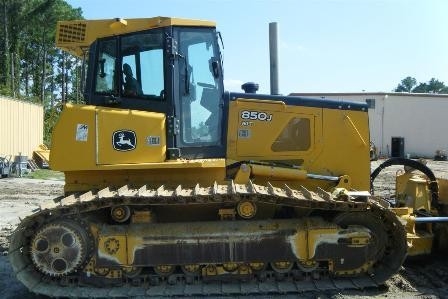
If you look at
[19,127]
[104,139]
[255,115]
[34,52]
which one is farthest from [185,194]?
[34,52]

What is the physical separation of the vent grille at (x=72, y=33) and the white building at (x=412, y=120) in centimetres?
3496

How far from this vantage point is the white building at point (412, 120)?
4028cm

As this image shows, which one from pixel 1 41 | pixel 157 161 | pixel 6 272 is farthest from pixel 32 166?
pixel 1 41

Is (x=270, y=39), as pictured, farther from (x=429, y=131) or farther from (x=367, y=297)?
(x=429, y=131)

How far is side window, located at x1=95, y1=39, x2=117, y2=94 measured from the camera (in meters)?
6.69

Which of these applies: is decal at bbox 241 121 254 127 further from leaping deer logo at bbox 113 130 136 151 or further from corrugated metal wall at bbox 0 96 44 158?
corrugated metal wall at bbox 0 96 44 158

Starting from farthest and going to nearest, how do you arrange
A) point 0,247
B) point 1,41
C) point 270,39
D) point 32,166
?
point 1,41
point 32,166
point 0,247
point 270,39

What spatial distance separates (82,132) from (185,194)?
1545 millimetres

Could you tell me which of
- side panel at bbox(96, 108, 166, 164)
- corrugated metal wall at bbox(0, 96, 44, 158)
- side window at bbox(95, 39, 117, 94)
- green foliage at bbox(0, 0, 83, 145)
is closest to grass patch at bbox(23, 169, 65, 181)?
corrugated metal wall at bbox(0, 96, 44, 158)

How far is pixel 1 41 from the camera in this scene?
163 feet

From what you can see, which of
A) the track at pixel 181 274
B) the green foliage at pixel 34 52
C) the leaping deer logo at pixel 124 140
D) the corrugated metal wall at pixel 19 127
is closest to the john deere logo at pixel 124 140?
the leaping deer logo at pixel 124 140

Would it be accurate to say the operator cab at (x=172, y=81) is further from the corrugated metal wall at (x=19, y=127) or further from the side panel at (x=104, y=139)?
the corrugated metal wall at (x=19, y=127)

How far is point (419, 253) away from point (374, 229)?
1.19 m

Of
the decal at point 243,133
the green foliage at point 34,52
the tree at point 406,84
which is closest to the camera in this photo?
the decal at point 243,133
